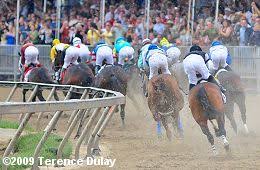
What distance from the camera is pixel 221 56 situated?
613 inches

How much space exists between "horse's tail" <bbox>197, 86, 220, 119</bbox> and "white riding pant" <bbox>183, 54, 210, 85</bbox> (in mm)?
Answer: 303

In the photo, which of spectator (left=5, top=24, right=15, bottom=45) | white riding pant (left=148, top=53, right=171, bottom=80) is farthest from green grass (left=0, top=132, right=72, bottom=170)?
spectator (left=5, top=24, right=15, bottom=45)

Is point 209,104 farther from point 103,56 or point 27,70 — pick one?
point 27,70

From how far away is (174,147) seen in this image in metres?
14.3

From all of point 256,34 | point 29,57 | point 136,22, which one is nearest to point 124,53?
point 29,57

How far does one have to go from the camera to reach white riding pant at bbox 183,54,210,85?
13234 mm

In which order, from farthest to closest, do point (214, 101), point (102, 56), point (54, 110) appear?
point (102, 56)
point (214, 101)
point (54, 110)

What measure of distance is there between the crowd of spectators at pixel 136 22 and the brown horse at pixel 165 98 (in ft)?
25.8

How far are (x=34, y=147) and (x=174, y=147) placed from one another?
2.78 metres

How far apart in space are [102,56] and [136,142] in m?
3.24

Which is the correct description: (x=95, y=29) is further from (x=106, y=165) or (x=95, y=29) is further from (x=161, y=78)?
(x=106, y=165)

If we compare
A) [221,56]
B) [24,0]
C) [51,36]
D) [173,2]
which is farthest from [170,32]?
[221,56]

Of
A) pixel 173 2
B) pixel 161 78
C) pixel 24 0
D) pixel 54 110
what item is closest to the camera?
pixel 54 110

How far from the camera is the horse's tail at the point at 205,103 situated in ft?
42.6
